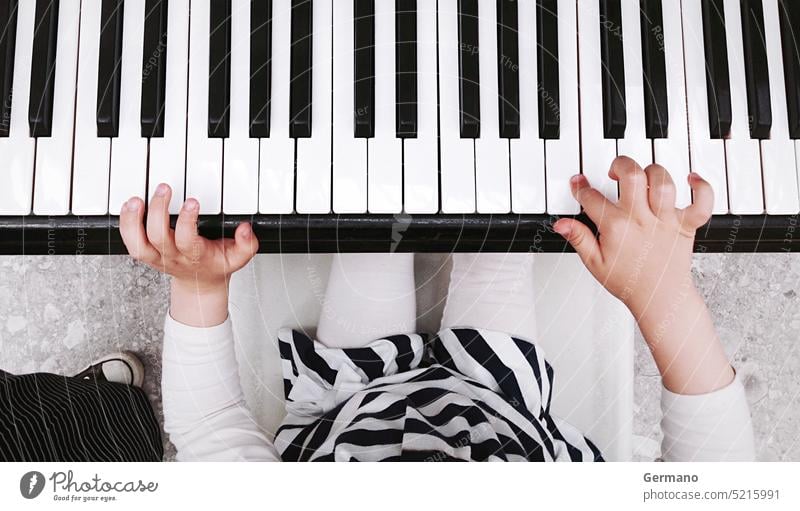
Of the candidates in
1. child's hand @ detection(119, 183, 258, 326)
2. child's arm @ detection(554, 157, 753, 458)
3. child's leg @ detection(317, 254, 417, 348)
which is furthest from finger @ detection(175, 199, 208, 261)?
child's arm @ detection(554, 157, 753, 458)

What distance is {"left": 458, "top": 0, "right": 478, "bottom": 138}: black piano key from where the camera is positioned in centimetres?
44

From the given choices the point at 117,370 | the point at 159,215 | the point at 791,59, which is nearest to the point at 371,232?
the point at 159,215

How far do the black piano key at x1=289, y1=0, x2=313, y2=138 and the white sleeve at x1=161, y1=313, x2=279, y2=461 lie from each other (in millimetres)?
223

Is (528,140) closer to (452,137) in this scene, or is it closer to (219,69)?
(452,137)

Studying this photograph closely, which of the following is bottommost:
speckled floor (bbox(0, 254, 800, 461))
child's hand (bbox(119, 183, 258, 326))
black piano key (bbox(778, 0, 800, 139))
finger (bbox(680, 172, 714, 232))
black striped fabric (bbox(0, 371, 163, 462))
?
black striped fabric (bbox(0, 371, 163, 462))

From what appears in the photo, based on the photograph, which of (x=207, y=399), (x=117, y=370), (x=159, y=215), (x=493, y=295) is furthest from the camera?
(x=117, y=370)

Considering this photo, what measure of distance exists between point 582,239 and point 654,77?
0.49ft

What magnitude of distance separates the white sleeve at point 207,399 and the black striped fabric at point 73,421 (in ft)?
0.24

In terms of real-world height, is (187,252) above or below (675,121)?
below

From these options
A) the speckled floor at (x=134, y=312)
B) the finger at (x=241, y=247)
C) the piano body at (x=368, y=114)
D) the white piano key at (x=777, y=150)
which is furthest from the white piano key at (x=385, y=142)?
the speckled floor at (x=134, y=312)

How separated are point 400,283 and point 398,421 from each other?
0.56ft

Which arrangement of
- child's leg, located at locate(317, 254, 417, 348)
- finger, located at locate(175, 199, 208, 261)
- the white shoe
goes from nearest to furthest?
finger, located at locate(175, 199, 208, 261), child's leg, located at locate(317, 254, 417, 348), the white shoe

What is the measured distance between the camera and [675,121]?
46cm

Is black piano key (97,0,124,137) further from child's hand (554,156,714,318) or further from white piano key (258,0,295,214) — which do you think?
child's hand (554,156,714,318)
